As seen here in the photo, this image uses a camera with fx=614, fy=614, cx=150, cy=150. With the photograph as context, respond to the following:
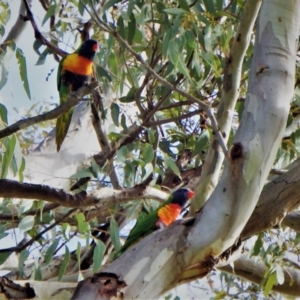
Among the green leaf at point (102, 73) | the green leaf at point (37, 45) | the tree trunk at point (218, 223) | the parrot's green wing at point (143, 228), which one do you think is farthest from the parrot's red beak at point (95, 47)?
the tree trunk at point (218, 223)

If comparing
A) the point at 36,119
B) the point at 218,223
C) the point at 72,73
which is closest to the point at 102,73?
the point at 72,73

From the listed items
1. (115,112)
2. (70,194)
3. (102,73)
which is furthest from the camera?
(102,73)

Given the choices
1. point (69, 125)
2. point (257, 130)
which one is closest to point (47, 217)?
point (69, 125)

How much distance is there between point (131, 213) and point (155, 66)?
576 millimetres

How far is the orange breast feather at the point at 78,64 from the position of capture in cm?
247

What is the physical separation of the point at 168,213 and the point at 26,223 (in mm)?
448

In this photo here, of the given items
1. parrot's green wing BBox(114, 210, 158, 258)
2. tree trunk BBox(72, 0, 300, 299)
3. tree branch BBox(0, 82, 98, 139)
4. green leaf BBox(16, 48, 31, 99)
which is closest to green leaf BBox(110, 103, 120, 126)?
parrot's green wing BBox(114, 210, 158, 258)

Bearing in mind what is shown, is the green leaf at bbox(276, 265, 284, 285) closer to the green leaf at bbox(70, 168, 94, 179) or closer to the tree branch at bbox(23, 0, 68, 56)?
the green leaf at bbox(70, 168, 94, 179)

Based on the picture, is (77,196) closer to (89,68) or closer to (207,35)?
(207,35)

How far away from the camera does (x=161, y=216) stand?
6.37 feet

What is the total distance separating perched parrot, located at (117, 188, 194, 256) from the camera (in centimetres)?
192

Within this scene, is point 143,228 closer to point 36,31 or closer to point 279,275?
point 279,275

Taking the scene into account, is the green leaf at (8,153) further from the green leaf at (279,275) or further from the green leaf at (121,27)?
the green leaf at (279,275)

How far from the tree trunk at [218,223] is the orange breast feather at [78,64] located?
1.34m
